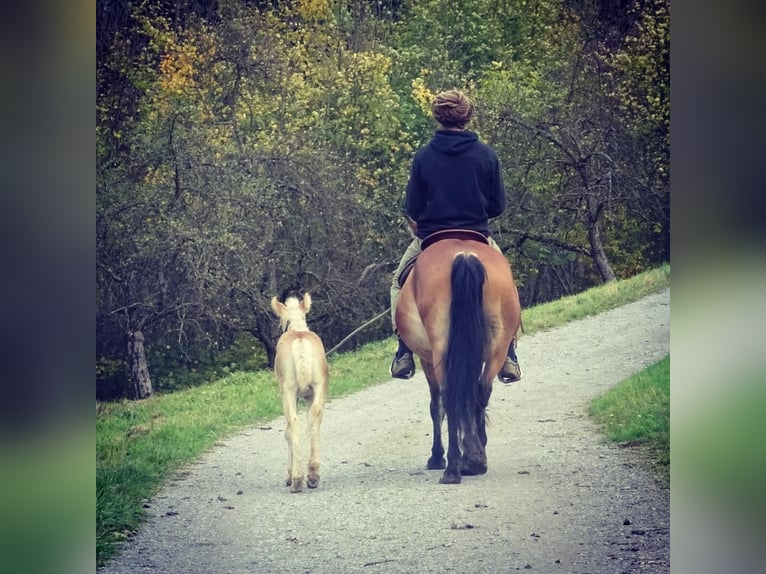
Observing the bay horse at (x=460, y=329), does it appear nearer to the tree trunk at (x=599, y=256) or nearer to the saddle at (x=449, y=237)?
the saddle at (x=449, y=237)

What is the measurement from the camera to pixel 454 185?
8781mm

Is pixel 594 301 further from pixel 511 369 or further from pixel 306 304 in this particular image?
pixel 306 304

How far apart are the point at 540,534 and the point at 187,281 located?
3.35 metres

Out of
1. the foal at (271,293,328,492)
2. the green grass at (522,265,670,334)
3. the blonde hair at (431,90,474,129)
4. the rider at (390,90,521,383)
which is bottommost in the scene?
the foal at (271,293,328,492)

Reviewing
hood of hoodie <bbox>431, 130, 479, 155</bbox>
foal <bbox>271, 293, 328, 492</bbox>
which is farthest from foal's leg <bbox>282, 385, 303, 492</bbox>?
hood of hoodie <bbox>431, 130, 479, 155</bbox>

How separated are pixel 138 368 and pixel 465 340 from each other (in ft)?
8.55

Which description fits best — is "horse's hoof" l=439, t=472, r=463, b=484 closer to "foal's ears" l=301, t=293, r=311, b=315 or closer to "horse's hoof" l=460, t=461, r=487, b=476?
"horse's hoof" l=460, t=461, r=487, b=476

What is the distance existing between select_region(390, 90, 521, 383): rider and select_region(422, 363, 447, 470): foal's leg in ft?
0.60

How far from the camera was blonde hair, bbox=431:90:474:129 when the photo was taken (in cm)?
898

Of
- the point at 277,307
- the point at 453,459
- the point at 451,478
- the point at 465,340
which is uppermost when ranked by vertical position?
the point at 277,307

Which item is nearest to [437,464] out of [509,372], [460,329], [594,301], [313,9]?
[509,372]
